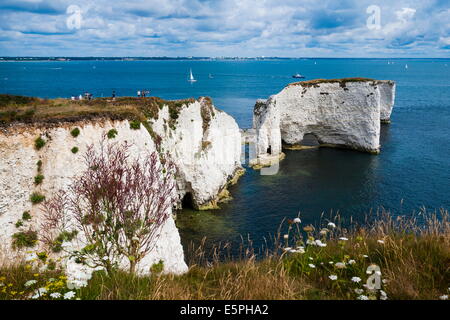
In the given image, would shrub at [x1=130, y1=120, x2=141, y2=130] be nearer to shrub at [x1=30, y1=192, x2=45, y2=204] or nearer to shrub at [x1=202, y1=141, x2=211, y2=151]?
shrub at [x1=30, y1=192, x2=45, y2=204]

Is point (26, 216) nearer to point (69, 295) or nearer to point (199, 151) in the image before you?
point (69, 295)

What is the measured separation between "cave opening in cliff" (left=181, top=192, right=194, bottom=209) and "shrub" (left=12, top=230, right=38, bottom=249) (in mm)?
21140

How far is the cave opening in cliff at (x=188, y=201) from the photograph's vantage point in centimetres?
3875

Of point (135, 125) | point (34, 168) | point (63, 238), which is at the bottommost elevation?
point (63, 238)

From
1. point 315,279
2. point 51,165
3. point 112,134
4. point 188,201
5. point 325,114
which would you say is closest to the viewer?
point 315,279

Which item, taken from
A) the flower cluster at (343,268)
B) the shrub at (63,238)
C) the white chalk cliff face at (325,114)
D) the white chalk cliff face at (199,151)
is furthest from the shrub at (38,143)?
the white chalk cliff face at (325,114)

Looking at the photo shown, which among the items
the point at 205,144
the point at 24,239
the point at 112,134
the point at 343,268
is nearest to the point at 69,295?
the point at 343,268

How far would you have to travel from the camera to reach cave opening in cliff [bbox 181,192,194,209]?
127 ft

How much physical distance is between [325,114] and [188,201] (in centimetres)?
3360

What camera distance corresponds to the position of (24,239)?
59.3 feet

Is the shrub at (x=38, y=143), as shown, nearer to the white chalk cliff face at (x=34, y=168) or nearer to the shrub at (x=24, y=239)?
the white chalk cliff face at (x=34, y=168)

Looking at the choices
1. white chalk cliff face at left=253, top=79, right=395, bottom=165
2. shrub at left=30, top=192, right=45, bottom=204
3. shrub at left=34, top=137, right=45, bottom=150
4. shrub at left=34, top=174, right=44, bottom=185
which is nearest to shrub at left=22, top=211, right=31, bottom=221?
shrub at left=30, top=192, right=45, bottom=204
